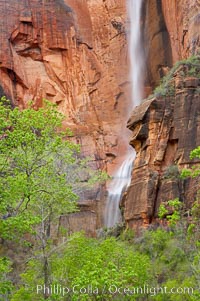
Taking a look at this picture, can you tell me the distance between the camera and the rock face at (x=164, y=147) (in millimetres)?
20266

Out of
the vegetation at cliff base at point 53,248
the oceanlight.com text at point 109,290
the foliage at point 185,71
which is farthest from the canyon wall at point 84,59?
the oceanlight.com text at point 109,290

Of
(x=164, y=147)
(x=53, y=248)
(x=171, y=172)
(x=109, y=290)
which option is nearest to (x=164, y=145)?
(x=164, y=147)

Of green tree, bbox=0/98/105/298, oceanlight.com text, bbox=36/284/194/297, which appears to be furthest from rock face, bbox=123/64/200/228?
Result: green tree, bbox=0/98/105/298

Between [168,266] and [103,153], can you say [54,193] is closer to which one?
[168,266]

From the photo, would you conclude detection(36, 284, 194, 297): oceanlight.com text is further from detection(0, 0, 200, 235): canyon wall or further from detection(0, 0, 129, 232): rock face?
detection(0, 0, 129, 232): rock face

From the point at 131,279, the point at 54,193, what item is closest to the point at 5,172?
the point at 54,193

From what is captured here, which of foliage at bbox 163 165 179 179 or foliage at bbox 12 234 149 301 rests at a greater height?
foliage at bbox 163 165 179 179

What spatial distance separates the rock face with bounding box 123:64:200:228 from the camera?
20266mm

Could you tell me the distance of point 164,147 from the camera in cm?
2170

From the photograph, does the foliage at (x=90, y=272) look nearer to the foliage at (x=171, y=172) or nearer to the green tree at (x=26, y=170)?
the green tree at (x=26, y=170)

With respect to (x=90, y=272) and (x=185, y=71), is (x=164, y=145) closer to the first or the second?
(x=185, y=71)

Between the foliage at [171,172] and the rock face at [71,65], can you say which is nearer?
the foliage at [171,172]

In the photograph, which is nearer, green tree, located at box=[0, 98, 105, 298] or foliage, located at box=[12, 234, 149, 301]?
foliage, located at box=[12, 234, 149, 301]

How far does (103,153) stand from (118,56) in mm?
10311
